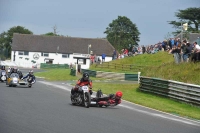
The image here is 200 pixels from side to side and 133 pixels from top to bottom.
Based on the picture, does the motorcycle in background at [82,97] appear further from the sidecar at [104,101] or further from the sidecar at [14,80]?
the sidecar at [14,80]

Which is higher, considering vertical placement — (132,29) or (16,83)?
(132,29)

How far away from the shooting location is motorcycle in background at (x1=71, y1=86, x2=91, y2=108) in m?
19.3

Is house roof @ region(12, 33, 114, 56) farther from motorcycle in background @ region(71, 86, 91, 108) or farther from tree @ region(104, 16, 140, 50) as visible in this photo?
motorcycle in background @ region(71, 86, 91, 108)

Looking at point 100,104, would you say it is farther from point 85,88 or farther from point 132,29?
point 132,29

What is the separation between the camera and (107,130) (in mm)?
12672

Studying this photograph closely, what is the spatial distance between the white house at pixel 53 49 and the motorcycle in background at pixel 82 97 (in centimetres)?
8934

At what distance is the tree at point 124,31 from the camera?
9525 cm

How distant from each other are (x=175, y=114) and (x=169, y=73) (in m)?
12.0

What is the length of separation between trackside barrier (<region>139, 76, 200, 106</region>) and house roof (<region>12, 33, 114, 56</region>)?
7854 centimetres

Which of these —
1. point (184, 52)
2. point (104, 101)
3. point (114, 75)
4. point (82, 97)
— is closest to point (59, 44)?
point (114, 75)

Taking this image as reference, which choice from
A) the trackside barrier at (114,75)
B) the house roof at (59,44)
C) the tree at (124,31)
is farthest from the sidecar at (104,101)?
the house roof at (59,44)

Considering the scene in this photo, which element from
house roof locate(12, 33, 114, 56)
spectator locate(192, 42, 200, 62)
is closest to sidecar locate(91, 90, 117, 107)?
spectator locate(192, 42, 200, 62)

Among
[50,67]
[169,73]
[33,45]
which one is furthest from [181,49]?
[33,45]

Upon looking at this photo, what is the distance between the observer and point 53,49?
112125 mm
